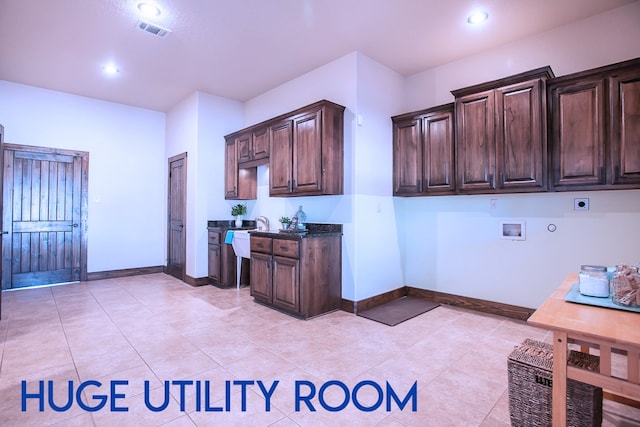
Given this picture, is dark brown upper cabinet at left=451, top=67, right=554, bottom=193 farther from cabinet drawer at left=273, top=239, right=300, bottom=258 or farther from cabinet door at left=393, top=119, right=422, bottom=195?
cabinet drawer at left=273, top=239, right=300, bottom=258

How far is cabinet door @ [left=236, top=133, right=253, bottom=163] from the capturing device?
479 cm

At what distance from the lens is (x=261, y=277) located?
3.92m

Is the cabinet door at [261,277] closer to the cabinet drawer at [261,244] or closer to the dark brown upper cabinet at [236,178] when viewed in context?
the cabinet drawer at [261,244]

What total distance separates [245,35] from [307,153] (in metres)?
1.43

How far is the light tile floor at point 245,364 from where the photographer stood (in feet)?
6.02

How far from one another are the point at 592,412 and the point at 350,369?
1.38m

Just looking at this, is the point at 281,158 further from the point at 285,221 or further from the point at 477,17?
the point at 477,17

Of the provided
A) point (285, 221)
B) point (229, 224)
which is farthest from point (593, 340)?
point (229, 224)

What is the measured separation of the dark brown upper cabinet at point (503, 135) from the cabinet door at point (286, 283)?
2062 mm

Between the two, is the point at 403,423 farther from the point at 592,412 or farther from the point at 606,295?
the point at 606,295

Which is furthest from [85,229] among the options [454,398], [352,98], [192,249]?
[454,398]

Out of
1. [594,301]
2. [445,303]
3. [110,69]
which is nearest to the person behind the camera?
[594,301]

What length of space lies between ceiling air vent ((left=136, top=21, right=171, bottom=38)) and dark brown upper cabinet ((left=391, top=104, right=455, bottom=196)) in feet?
9.25

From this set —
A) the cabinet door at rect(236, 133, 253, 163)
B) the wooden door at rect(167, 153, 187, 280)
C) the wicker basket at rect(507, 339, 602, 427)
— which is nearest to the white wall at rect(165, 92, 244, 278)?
the wooden door at rect(167, 153, 187, 280)
